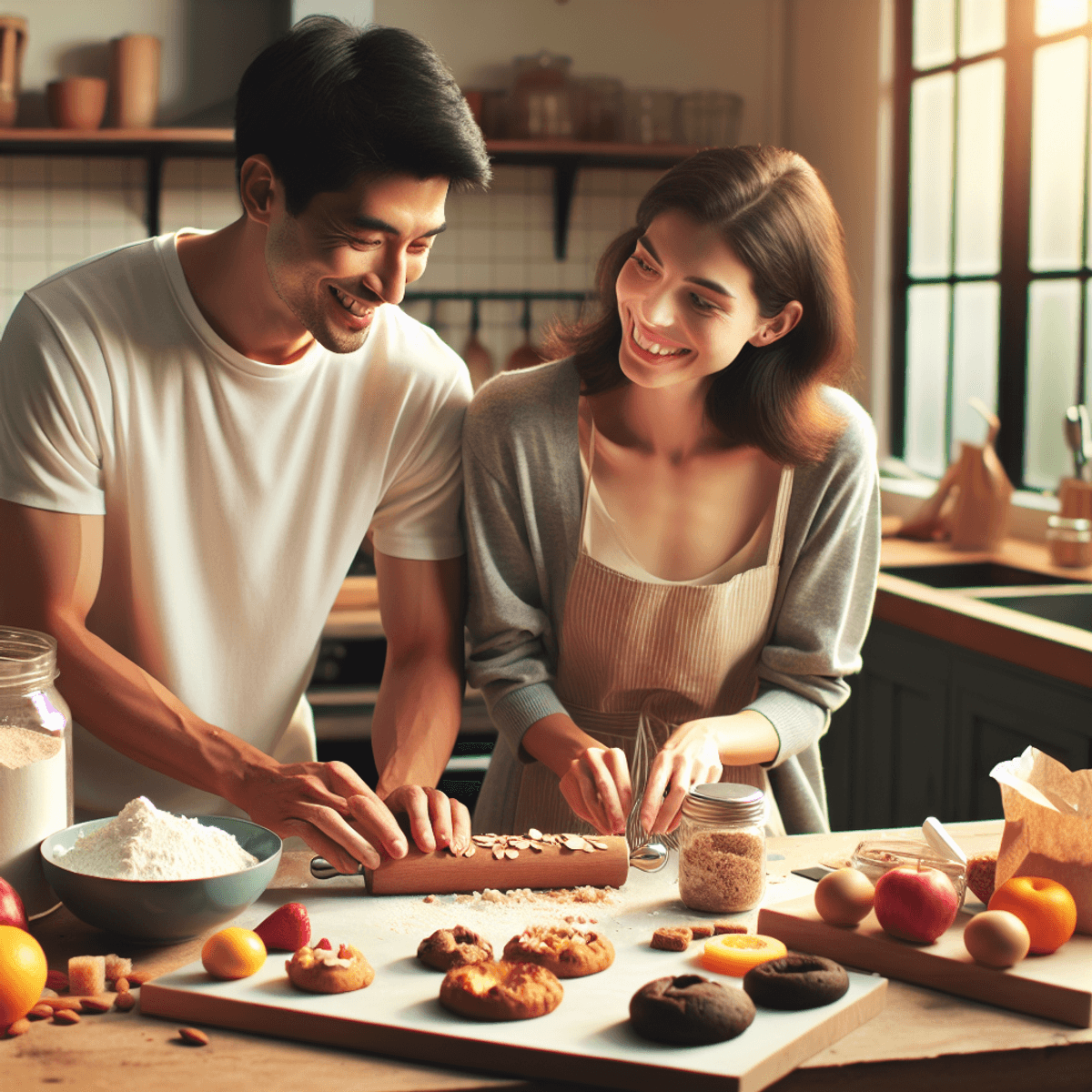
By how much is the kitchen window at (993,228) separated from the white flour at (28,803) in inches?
98.8

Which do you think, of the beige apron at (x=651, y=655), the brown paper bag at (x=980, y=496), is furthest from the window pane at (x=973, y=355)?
the beige apron at (x=651, y=655)

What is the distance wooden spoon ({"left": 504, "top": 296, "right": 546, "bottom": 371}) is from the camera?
375cm

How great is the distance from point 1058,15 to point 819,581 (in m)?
2.05

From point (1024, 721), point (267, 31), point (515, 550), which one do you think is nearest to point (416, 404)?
point (515, 550)

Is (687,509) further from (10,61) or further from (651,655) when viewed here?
(10,61)

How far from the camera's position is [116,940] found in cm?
106

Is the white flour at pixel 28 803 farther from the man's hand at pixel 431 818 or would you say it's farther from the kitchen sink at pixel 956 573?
the kitchen sink at pixel 956 573

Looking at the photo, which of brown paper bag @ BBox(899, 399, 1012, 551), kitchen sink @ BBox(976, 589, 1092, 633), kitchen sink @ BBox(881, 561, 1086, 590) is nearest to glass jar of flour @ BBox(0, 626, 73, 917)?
kitchen sink @ BBox(976, 589, 1092, 633)

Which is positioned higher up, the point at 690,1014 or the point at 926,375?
the point at 926,375

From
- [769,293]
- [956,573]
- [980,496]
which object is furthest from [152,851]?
[980,496]

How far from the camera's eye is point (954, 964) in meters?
0.99

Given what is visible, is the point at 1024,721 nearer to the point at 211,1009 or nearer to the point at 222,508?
the point at 222,508

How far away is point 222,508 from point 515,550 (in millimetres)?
347

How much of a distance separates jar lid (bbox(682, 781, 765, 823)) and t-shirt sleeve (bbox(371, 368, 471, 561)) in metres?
0.52
